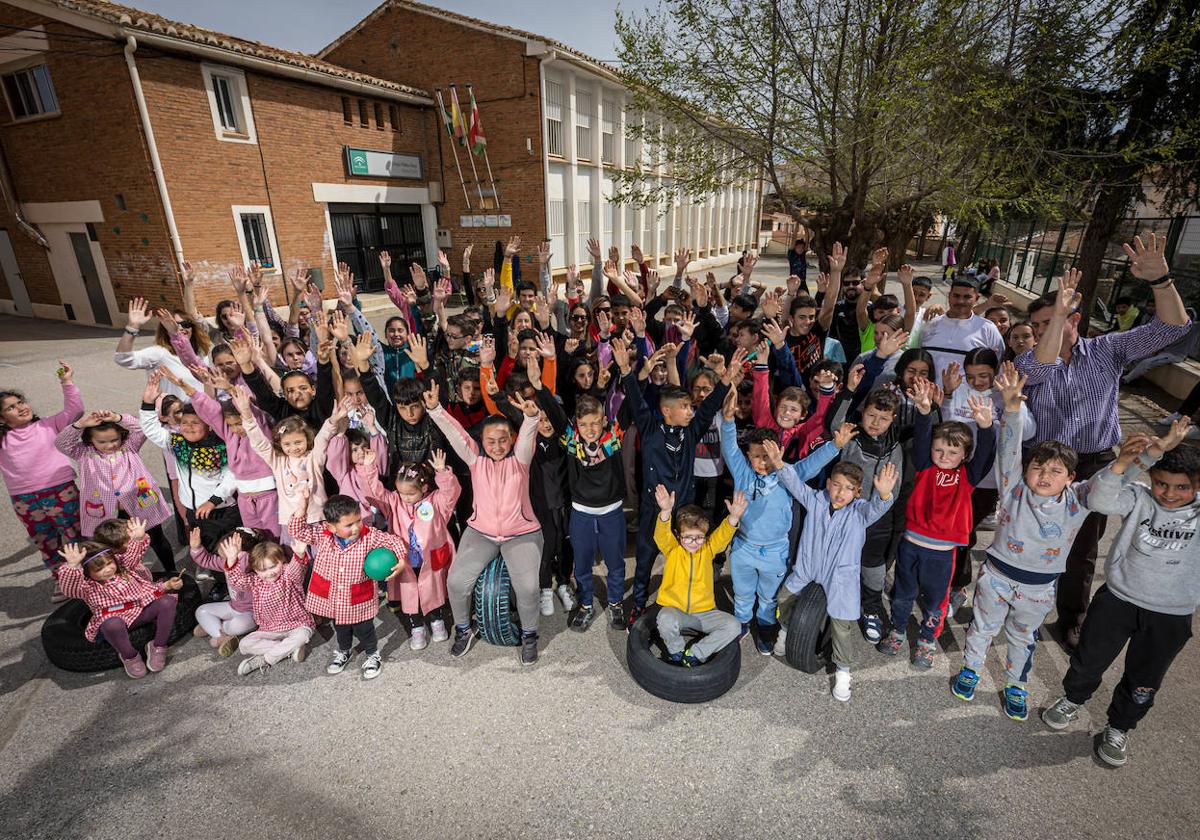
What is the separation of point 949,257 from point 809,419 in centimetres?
2265

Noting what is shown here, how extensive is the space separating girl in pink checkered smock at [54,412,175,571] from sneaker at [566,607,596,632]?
11.2 feet

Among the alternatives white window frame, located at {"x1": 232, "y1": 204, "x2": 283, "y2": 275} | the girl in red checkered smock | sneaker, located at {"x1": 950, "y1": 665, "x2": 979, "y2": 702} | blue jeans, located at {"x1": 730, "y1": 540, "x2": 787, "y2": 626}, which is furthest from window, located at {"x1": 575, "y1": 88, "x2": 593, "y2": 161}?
sneaker, located at {"x1": 950, "y1": 665, "x2": 979, "y2": 702}

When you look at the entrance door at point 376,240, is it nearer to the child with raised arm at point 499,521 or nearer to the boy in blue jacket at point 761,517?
the child with raised arm at point 499,521

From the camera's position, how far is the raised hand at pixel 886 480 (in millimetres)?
3510

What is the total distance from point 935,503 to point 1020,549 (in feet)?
1.66

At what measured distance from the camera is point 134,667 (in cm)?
367

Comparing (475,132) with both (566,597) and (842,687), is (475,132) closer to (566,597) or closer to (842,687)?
(566,597)

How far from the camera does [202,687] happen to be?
363 cm

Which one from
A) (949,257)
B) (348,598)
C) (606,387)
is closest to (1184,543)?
(606,387)

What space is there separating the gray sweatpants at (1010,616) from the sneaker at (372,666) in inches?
148

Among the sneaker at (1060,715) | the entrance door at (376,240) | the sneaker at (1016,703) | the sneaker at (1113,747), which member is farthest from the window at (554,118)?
the sneaker at (1113,747)

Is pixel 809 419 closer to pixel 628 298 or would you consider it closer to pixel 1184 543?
pixel 1184 543

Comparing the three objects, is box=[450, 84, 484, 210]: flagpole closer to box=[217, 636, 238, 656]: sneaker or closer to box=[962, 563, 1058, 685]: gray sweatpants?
box=[217, 636, 238, 656]: sneaker

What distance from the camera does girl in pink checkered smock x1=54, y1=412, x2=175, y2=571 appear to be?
4234 millimetres
